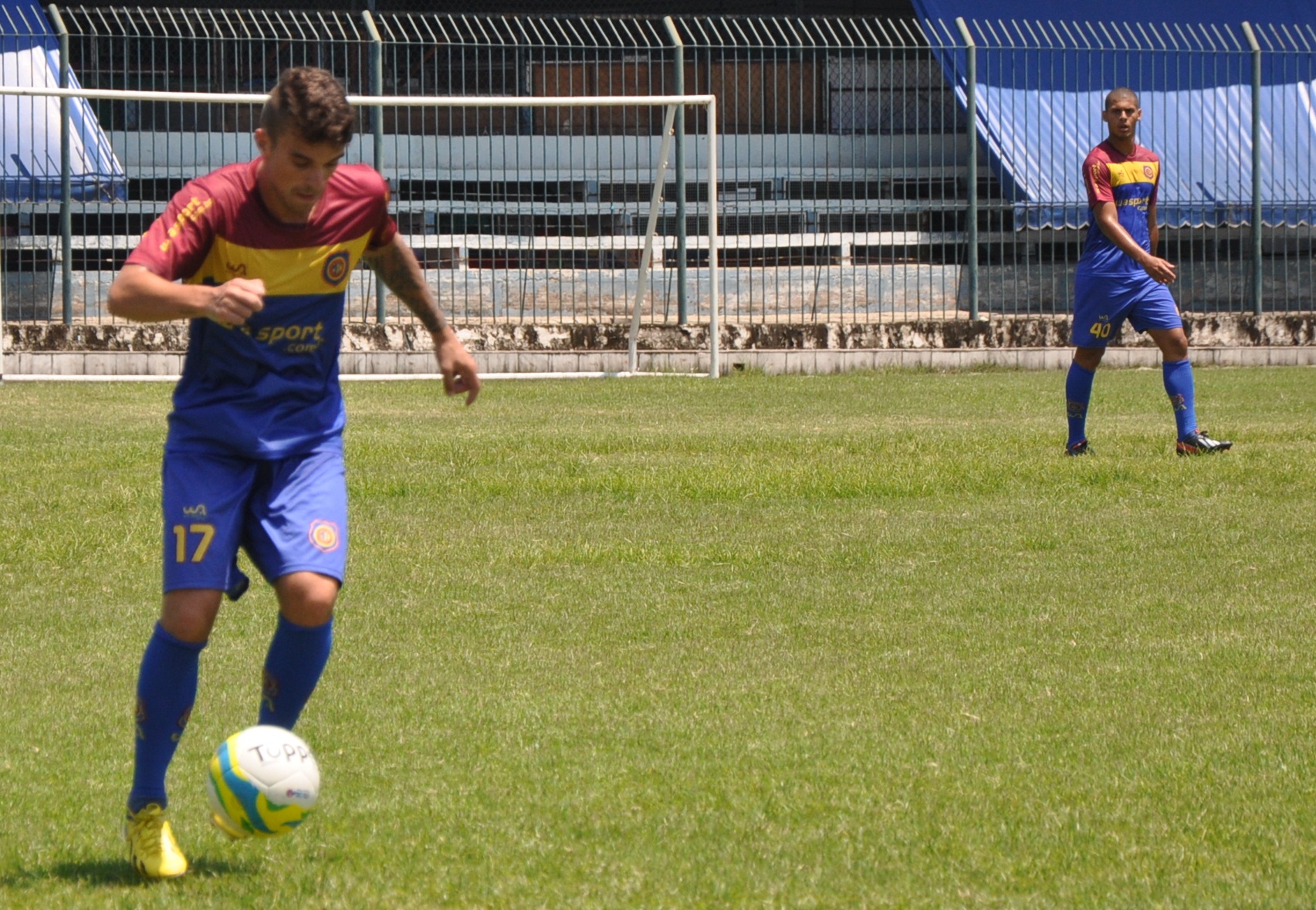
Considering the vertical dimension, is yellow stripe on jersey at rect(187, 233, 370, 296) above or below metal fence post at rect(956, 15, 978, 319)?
below

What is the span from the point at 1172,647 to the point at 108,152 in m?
13.6

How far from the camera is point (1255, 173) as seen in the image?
1827 centimetres

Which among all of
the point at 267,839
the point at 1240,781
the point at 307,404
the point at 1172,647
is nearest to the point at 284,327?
the point at 307,404

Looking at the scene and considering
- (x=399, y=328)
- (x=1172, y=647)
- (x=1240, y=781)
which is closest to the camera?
(x=1240, y=781)

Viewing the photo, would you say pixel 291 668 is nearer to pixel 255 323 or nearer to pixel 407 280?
pixel 255 323

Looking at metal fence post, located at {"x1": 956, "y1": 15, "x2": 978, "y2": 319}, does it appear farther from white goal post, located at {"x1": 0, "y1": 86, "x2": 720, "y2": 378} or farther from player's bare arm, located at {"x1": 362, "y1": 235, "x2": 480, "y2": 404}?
Result: player's bare arm, located at {"x1": 362, "y1": 235, "x2": 480, "y2": 404}

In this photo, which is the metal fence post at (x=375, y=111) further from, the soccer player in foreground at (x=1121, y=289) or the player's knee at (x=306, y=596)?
the player's knee at (x=306, y=596)

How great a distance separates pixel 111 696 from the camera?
15.9 ft

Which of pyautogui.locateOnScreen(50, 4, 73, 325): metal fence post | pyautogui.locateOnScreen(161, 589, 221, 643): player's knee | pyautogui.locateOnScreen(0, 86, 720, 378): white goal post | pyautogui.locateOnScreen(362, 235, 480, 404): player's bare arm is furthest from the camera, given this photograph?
pyautogui.locateOnScreen(50, 4, 73, 325): metal fence post

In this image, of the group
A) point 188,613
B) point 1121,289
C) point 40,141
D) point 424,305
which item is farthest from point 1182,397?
point 40,141

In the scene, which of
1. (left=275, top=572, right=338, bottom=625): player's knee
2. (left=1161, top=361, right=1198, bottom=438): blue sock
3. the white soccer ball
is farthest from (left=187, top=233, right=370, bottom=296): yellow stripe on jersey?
(left=1161, top=361, right=1198, bottom=438): blue sock

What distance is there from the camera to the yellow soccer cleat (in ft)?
11.1

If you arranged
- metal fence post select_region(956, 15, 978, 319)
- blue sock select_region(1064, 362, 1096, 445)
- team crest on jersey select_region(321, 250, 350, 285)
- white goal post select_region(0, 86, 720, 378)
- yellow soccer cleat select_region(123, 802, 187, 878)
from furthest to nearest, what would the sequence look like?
metal fence post select_region(956, 15, 978, 319) → white goal post select_region(0, 86, 720, 378) → blue sock select_region(1064, 362, 1096, 445) → team crest on jersey select_region(321, 250, 350, 285) → yellow soccer cleat select_region(123, 802, 187, 878)

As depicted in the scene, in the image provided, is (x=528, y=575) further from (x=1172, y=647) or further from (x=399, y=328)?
(x=399, y=328)
